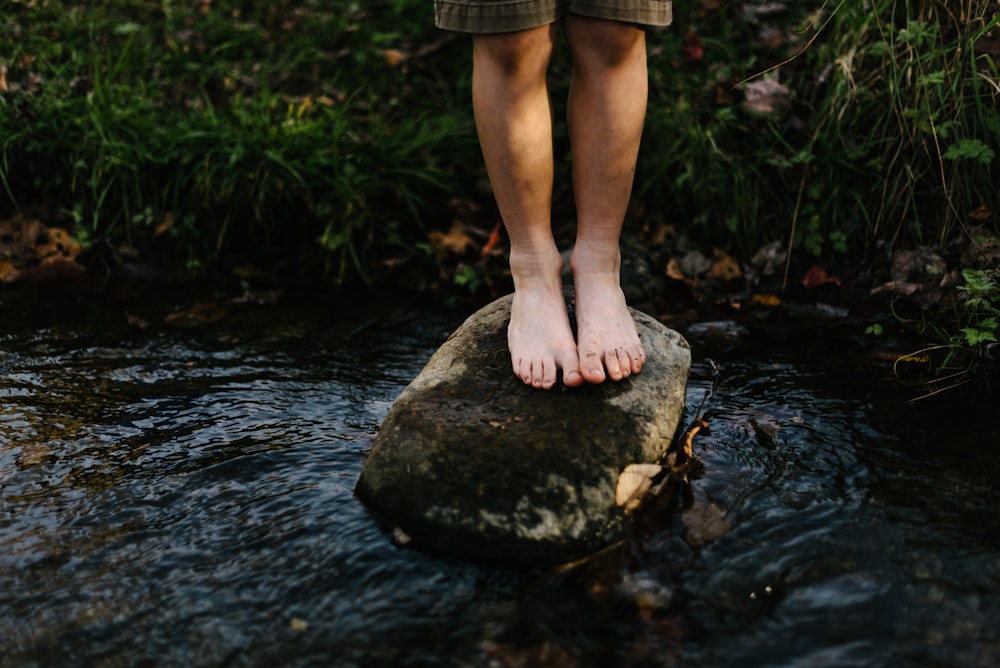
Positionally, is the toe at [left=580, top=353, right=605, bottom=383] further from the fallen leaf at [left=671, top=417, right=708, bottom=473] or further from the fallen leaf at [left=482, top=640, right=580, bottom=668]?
the fallen leaf at [left=482, top=640, right=580, bottom=668]

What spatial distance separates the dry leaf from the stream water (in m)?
0.08

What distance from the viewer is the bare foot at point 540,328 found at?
6.63 ft

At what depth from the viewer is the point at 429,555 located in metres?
1.73

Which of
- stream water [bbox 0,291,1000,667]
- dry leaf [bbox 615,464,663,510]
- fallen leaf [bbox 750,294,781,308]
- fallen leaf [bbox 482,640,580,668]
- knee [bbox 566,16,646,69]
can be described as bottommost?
fallen leaf [bbox 482,640,580,668]

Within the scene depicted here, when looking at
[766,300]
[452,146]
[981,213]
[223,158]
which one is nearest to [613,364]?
[766,300]

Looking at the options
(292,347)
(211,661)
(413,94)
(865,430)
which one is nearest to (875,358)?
(865,430)

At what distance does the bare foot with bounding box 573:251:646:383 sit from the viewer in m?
2.03

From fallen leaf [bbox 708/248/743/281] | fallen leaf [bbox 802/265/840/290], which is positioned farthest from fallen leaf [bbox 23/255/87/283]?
fallen leaf [bbox 802/265/840/290]

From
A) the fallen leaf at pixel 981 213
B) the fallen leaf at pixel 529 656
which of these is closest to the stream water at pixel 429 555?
the fallen leaf at pixel 529 656

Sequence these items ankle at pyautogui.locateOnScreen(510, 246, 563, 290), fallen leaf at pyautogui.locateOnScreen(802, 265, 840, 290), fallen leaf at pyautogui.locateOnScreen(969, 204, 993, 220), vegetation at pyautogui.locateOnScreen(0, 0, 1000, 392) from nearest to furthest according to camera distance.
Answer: ankle at pyautogui.locateOnScreen(510, 246, 563, 290) → fallen leaf at pyautogui.locateOnScreen(969, 204, 993, 220) → vegetation at pyautogui.locateOnScreen(0, 0, 1000, 392) → fallen leaf at pyautogui.locateOnScreen(802, 265, 840, 290)

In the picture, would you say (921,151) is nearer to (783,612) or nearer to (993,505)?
(993,505)

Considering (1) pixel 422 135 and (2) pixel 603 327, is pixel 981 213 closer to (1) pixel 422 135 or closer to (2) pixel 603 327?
(2) pixel 603 327

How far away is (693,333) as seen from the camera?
9.91 ft

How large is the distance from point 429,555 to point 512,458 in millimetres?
268
